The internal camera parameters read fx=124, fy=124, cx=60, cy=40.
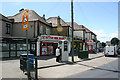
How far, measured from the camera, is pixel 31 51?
20719mm

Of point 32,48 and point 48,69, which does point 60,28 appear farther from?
point 48,69

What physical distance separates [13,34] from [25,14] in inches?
711

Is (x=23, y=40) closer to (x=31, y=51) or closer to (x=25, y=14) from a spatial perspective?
(x=31, y=51)

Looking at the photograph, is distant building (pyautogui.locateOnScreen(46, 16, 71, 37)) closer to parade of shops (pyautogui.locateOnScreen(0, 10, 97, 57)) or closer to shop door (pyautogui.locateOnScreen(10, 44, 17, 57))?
parade of shops (pyautogui.locateOnScreen(0, 10, 97, 57))

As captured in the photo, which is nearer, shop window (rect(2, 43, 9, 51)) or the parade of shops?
shop window (rect(2, 43, 9, 51))

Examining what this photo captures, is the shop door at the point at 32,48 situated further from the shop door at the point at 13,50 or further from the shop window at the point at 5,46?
the shop window at the point at 5,46

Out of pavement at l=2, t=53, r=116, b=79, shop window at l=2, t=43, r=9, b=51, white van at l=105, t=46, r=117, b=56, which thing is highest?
shop window at l=2, t=43, r=9, b=51

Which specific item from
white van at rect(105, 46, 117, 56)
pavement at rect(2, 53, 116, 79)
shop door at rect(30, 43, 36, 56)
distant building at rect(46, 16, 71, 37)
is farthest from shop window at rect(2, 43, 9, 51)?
white van at rect(105, 46, 117, 56)

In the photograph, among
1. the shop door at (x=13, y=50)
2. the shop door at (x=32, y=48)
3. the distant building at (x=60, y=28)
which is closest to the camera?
the shop door at (x=13, y=50)

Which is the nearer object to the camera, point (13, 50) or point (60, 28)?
point (13, 50)

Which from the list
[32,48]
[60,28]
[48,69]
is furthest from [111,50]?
[48,69]

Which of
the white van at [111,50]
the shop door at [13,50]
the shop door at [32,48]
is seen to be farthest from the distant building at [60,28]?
the shop door at [13,50]

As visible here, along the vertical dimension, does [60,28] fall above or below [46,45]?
above

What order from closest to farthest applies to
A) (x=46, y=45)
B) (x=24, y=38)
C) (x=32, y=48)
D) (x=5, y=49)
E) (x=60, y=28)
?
(x=5, y=49)
(x=24, y=38)
(x=32, y=48)
(x=46, y=45)
(x=60, y=28)
